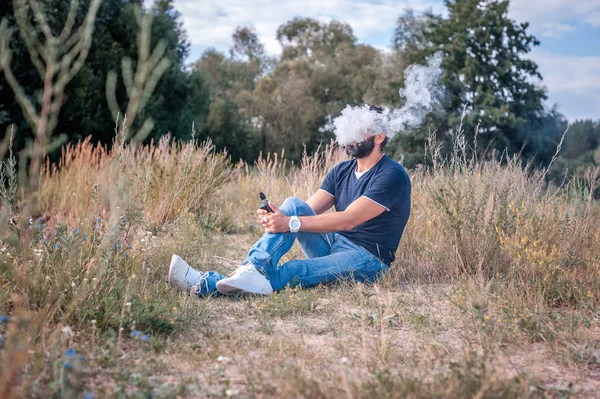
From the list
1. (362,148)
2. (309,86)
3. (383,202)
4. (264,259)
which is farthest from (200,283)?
(309,86)

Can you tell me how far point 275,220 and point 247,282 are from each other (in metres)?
0.42

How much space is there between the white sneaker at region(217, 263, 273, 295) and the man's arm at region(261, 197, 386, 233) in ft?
0.96

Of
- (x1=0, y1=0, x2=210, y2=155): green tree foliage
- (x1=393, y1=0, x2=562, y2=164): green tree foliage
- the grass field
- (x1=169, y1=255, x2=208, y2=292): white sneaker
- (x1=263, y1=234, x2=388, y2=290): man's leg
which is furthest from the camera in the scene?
(x1=393, y1=0, x2=562, y2=164): green tree foliage

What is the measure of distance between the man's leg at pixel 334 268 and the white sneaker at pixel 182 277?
1.74ft

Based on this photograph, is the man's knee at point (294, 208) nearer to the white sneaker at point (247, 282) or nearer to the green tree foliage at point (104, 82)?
the white sneaker at point (247, 282)

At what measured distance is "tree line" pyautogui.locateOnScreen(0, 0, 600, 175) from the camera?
39.4 ft

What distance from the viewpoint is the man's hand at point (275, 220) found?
3.43m

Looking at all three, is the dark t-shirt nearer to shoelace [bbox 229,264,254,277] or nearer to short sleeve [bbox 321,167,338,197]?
short sleeve [bbox 321,167,338,197]

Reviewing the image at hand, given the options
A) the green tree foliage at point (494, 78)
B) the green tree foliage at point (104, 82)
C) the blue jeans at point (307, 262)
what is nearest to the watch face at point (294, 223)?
the blue jeans at point (307, 262)

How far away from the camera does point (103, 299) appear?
2582mm

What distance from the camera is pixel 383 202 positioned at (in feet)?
11.4

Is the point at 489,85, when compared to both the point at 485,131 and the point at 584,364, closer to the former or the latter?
the point at 485,131

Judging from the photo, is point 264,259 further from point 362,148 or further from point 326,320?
point 362,148

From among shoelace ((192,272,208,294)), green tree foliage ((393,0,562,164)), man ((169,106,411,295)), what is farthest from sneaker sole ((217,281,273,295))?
green tree foliage ((393,0,562,164))
